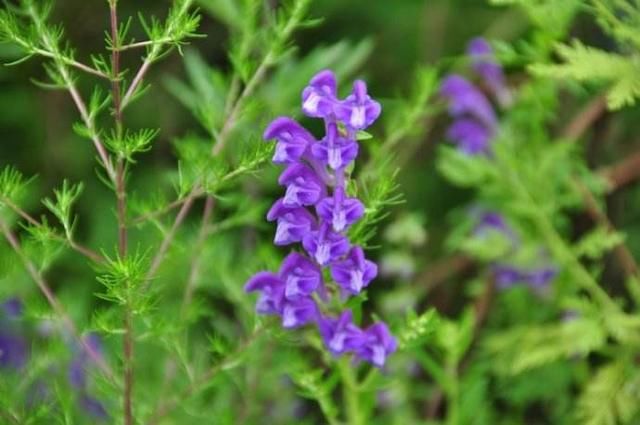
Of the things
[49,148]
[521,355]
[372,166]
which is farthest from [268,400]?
[49,148]

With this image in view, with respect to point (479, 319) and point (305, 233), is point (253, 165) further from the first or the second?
point (479, 319)

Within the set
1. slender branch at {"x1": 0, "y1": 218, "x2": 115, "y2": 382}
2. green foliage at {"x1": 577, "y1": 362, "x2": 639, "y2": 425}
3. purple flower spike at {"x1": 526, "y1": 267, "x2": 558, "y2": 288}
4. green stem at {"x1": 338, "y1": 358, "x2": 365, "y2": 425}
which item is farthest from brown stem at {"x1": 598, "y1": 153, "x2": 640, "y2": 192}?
slender branch at {"x1": 0, "y1": 218, "x2": 115, "y2": 382}

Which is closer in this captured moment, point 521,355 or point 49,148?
point 521,355

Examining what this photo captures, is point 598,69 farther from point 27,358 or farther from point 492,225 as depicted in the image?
point 27,358

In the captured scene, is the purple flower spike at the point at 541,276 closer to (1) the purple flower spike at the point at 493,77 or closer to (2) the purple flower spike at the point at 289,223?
(1) the purple flower spike at the point at 493,77

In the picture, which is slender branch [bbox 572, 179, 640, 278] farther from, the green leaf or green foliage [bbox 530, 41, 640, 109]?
green foliage [bbox 530, 41, 640, 109]

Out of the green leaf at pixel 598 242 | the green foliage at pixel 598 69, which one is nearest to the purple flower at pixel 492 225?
the green leaf at pixel 598 242
